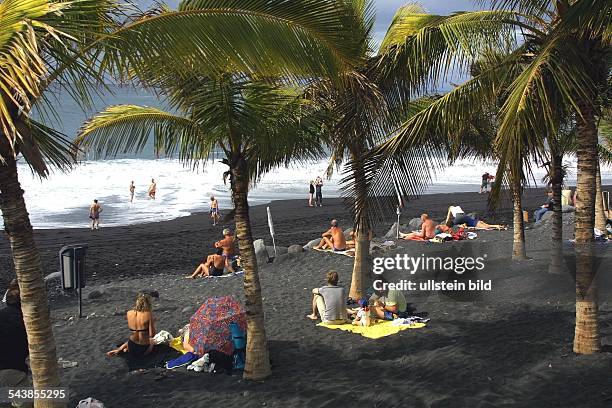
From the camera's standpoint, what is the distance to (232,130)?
23.1 feet

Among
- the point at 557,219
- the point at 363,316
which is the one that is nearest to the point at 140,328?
the point at 363,316

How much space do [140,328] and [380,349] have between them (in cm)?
320

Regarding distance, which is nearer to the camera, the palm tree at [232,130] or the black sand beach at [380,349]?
the palm tree at [232,130]

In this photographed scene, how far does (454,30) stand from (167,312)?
7.24 metres

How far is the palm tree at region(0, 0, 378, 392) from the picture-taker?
4375mm

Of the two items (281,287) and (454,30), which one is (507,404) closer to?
(454,30)

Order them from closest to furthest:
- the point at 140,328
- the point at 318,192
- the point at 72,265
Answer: the point at 140,328 → the point at 72,265 → the point at 318,192

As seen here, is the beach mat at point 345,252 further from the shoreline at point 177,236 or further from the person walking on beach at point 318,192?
the person walking on beach at point 318,192

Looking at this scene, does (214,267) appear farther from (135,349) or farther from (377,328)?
(135,349)

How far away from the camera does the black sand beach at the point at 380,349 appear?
6.90 meters

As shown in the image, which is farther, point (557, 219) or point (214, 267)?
point (214, 267)

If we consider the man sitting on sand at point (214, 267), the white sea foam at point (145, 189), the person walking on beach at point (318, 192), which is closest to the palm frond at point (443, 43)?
the man sitting on sand at point (214, 267)

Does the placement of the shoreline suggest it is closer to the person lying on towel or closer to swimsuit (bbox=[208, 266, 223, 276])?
swimsuit (bbox=[208, 266, 223, 276])

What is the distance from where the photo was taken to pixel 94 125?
714 centimetres
